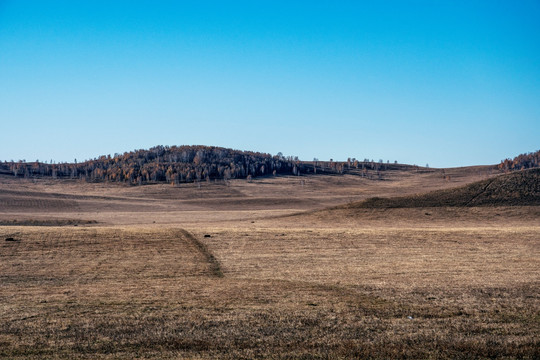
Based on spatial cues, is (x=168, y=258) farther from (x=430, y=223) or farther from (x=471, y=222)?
(x=471, y=222)

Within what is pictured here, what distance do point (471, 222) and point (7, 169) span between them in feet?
585

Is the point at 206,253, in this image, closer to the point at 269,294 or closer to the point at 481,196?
the point at 269,294

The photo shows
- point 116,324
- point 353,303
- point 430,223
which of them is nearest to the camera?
point 116,324

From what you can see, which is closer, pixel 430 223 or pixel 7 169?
pixel 430 223

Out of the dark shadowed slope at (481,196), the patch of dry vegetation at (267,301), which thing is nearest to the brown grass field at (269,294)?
the patch of dry vegetation at (267,301)

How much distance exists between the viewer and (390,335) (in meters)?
15.8

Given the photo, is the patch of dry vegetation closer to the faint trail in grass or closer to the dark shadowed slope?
the faint trail in grass

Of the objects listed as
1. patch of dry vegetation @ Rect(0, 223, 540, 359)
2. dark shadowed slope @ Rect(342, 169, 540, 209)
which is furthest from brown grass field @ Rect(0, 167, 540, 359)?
dark shadowed slope @ Rect(342, 169, 540, 209)

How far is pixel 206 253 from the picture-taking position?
124ft

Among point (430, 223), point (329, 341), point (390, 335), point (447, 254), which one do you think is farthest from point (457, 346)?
point (430, 223)

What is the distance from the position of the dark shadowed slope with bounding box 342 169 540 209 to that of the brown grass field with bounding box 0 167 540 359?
25.1m

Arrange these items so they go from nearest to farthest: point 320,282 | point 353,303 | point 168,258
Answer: point 353,303 < point 320,282 < point 168,258

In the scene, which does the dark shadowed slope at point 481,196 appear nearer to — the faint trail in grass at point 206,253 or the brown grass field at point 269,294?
the brown grass field at point 269,294

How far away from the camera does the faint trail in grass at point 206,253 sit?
30525 mm
